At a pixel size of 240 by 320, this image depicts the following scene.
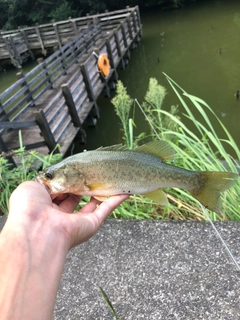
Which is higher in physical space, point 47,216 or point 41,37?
point 41,37

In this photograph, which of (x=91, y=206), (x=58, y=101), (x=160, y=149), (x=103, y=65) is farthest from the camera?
(x=103, y=65)

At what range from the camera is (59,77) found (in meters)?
11.0

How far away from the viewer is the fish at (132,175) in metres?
2.11

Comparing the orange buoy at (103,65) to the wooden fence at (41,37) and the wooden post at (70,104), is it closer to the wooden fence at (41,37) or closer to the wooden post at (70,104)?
the wooden post at (70,104)

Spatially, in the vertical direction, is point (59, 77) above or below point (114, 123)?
above

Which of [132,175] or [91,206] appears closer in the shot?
[132,175]

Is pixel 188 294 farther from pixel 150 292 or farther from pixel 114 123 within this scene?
pixel 114 123

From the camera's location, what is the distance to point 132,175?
2139 millimetres

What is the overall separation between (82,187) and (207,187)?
87 centimetres

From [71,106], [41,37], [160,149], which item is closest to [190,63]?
[71,106]

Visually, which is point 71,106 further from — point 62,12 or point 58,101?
point 62,12

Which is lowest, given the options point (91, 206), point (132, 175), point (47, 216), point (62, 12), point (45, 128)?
point (45, 128)

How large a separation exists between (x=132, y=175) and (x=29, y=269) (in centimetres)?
97

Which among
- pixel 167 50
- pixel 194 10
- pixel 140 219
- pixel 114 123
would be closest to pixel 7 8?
pixel 194 10
